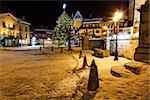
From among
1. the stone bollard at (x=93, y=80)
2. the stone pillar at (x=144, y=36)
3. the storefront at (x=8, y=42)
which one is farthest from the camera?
the storefront at (x=8, y=42)

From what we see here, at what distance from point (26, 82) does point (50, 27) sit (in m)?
78.8

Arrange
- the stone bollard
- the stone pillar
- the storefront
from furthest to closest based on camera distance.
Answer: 1. the storefront
2. the stone pillar
3. the stone bollard

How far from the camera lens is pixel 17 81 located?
8.37 m

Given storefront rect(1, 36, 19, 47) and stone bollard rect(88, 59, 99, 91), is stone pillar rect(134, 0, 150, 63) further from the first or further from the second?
storefront rect(1, 36, 19, 47)

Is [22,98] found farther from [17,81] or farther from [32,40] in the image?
[32,40]

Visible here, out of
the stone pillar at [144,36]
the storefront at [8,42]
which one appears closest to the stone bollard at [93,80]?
the stone pillar at [144,36]

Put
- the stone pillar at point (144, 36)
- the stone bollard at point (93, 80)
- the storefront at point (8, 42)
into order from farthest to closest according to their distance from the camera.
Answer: the storefront at point (8, 42) → the stone pillar at point (144, 36) → the stone bollard at point (93, 80)

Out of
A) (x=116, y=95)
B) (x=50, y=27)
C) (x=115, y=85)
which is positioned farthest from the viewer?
(x=50, y=27)

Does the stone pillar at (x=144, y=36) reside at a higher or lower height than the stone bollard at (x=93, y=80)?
higher

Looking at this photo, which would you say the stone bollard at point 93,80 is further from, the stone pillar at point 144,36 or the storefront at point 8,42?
the storefront at point 8,42

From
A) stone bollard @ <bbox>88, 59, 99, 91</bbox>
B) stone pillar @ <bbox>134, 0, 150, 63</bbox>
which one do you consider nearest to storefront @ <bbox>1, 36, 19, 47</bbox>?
stone pillar @ <bbox>134, 0, 150, 63</bbox>

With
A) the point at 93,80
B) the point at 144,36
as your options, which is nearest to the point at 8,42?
the point at 144,36

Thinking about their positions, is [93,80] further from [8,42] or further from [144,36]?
[8,42]

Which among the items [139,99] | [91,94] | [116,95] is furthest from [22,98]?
[139,99]
